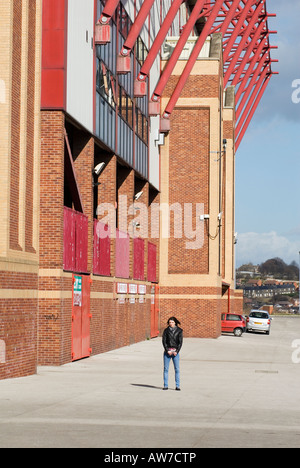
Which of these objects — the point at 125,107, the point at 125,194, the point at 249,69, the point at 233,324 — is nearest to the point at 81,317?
the point at 125,194

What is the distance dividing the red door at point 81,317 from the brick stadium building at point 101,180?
95 mm

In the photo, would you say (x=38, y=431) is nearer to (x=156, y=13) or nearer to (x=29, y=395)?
(x=29, y=395)

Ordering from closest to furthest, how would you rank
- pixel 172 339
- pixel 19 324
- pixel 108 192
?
pixel 172 339, pixel 19 324, pixel 108 192

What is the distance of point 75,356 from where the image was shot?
2762cm

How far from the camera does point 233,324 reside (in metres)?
55.4

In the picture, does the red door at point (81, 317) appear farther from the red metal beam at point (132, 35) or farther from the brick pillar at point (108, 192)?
the red metal beam at point (132, 35)

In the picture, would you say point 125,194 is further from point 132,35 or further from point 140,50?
point 140,50

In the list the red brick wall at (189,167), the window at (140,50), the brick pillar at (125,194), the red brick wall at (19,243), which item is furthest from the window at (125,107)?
the red brick wall at (19,243)

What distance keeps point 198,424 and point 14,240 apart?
946 cm

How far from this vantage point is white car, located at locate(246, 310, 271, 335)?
196 feet

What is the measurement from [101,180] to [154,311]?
620 inches

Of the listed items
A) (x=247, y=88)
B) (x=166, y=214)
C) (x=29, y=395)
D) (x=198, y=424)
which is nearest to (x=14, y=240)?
(x=29, y=395)

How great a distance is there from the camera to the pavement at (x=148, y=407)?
11.7 m

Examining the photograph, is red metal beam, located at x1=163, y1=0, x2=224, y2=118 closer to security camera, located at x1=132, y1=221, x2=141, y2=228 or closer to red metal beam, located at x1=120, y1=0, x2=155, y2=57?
security camera, located at x1=132, y1=221, x2=141, y2=228
